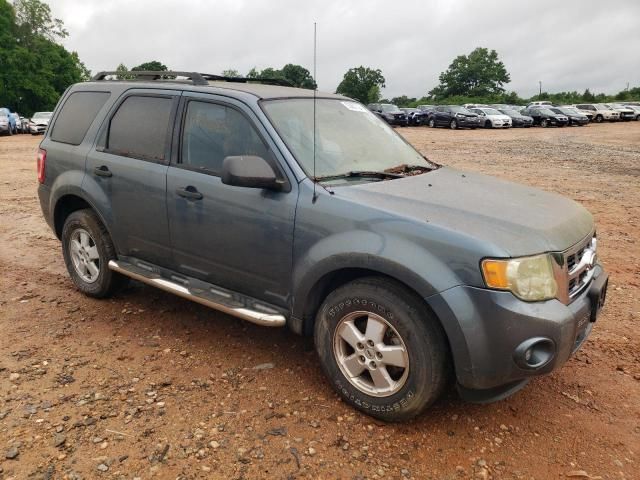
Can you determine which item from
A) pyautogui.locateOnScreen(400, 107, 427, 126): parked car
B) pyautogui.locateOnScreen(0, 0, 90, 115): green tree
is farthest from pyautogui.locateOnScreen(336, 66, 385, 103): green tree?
pyautogui.locateOnScreen(400, 107, 427, 126): parked car

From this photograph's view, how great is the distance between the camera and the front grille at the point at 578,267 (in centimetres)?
290

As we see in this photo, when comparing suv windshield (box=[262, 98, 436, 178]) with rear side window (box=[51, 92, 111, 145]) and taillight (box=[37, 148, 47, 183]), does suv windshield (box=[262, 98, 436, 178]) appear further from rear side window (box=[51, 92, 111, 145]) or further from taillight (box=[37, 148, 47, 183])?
taillight (box=[37, 148, 47, 183])

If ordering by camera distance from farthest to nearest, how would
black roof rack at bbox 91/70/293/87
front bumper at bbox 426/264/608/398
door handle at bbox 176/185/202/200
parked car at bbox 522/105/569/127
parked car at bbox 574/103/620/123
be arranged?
parked car at bbox 574/103/620/123 < parked car at bbox 522/105/569/127 < black roof rack at bbox 91/70/293/87 < door handle at bbox 176/185/202/200 < front bumper at bbox 426/264/608/398

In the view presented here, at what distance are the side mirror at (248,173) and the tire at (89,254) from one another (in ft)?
5.86

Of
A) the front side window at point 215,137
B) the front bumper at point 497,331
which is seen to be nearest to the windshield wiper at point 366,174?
the front side window at point 215,137

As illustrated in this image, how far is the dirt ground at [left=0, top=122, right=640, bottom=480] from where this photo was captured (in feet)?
9.10

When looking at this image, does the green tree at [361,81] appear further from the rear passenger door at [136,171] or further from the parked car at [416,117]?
the rear passenger door at [136,171]

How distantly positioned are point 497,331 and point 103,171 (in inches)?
125

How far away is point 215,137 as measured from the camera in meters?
3.75

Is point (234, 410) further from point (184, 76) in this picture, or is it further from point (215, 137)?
point (184, 76)

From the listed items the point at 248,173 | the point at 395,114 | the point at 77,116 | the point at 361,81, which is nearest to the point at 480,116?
the point at 395,114

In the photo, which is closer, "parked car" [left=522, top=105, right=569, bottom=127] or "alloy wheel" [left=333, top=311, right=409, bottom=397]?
"alloy wheel" [left=333, top=311, right=409, bottom=397]

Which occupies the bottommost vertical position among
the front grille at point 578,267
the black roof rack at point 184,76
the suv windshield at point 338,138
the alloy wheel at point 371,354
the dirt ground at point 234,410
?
the dirt ground at point 234,410

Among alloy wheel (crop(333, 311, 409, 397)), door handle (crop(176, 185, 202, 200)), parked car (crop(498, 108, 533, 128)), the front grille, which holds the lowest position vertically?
alloy wheel (crop(333, 311, 409, 397))
